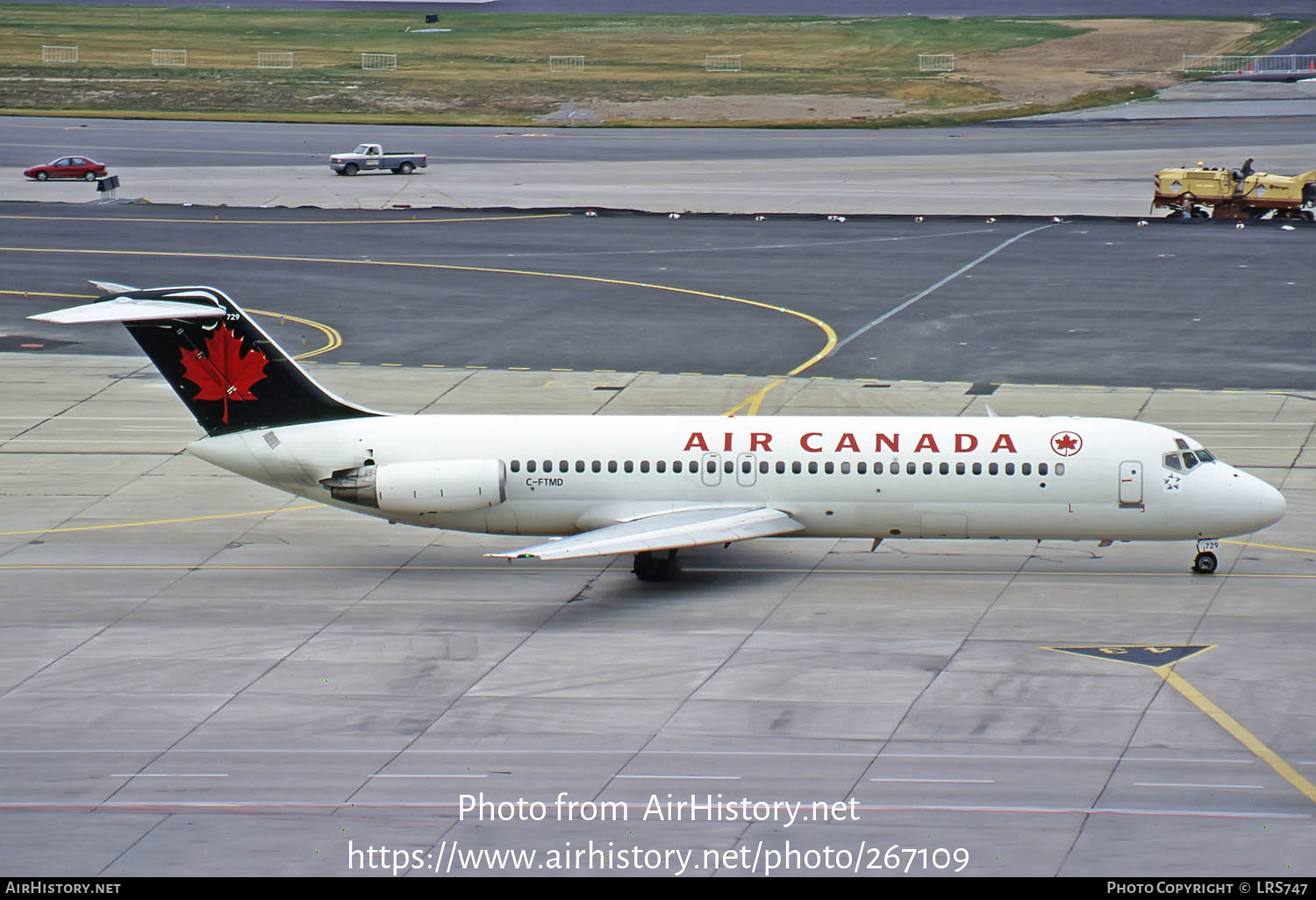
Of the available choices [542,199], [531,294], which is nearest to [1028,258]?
[531,294]

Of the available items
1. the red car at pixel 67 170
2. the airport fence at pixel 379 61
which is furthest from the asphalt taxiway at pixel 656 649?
the airport fence at pixel 379 61

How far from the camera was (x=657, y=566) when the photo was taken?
40.0m

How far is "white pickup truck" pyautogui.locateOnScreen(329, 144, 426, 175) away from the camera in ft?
331

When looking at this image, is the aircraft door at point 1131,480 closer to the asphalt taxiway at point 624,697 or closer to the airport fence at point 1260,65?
the asphalt taxiway at point 624,697

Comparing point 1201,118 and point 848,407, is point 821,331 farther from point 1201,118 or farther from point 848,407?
point 1201,118

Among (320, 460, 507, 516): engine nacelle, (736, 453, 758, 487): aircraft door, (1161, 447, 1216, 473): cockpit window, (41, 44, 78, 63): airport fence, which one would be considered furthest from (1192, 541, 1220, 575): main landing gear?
(41, 44, 78, 63): airport fence

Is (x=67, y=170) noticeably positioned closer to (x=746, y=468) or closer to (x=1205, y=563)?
(x=746, y=468)

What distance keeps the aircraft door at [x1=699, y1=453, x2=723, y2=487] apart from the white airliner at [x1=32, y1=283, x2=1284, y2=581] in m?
0.04

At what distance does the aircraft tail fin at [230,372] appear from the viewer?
132 feet

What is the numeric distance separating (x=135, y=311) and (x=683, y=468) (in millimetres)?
12839

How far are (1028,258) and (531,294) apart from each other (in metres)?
22.4

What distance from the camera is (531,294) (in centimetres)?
7281

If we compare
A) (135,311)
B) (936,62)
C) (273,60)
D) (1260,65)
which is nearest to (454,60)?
(273,60)

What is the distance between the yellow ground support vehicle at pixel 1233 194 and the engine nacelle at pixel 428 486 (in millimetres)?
56171
